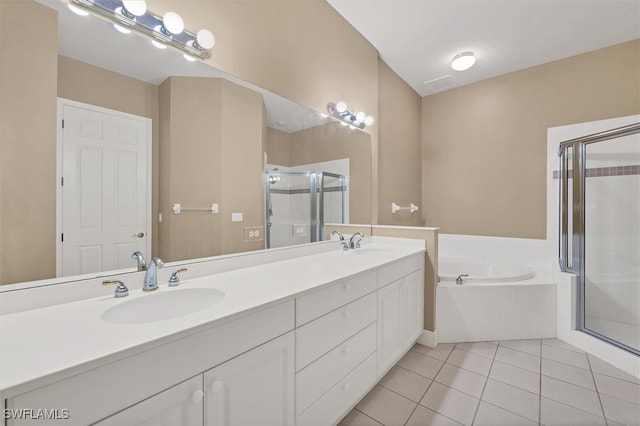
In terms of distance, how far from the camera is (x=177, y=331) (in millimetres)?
695

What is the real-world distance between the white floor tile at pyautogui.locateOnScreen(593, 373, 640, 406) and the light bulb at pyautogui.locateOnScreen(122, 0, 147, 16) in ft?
10.1

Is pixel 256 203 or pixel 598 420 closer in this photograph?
pixel 598 420

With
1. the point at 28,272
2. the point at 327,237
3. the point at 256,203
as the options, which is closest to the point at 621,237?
the point at 327,237

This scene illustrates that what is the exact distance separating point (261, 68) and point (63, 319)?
1.51 m

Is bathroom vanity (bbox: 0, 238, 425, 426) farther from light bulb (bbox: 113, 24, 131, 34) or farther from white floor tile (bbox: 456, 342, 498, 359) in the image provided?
light bulb (bbox: 113, 24, 131, 34)

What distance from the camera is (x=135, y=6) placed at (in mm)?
1073

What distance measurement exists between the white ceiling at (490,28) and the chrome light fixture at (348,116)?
76cm

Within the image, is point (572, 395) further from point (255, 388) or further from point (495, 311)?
point (255, 388)

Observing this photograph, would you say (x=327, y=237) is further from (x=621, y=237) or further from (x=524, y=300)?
(x=621, y=237)

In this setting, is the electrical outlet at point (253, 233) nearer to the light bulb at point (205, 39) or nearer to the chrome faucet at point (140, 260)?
the chrome faucet at point (140, 260)

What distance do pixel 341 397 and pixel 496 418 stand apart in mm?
849

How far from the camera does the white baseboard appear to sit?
2133 millimetres

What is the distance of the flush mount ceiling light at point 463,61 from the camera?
8.65 ft

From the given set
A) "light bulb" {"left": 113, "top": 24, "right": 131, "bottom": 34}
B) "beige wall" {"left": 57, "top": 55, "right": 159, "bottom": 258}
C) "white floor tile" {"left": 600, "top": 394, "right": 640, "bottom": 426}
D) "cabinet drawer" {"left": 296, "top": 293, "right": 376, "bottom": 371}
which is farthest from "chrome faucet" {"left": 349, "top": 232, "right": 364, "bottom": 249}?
"light bulb" {"left": 113, "top": 24, "right": 131, "bottom": 34}
